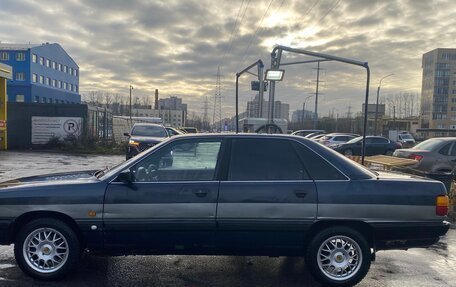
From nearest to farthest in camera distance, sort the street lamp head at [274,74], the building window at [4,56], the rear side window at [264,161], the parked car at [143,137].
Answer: the rear side window at [264,161] < the street lamp head at [274,74] < the parked car at [143,137] < the building window at [4,56]

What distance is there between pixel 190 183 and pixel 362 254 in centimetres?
210

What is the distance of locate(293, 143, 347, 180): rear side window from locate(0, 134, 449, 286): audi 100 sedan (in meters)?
0.01

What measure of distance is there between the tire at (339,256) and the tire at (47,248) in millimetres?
2686

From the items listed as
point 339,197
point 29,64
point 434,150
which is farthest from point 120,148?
point 29,64

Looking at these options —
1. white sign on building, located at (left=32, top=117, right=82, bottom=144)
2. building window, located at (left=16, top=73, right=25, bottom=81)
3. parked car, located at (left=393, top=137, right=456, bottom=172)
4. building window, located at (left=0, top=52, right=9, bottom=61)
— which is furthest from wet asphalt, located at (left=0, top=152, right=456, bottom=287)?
building window, located at (left=0, top=52, right=9, bottom=61)

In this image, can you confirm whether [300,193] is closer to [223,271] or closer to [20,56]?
[223,271]

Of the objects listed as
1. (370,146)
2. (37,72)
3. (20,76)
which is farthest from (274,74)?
(37,72)

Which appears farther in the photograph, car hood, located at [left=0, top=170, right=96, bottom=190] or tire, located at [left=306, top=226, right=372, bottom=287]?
car hood, located at [left=0, top=170, right=96, bottom=190]

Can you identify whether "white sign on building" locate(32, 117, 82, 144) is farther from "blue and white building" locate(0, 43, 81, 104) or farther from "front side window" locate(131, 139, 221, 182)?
"blue and white building" locate(0, 43, 81, 104)

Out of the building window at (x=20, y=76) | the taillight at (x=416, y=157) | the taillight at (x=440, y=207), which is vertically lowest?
the taillight at (x=440, y=207)

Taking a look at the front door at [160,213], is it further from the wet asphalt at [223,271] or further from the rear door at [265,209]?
the wet asphalt at [223,271]

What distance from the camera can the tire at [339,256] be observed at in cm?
441

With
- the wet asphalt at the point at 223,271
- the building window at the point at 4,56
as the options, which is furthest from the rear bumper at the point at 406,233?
the building window at the point at 4,56

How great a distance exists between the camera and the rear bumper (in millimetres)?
4406
